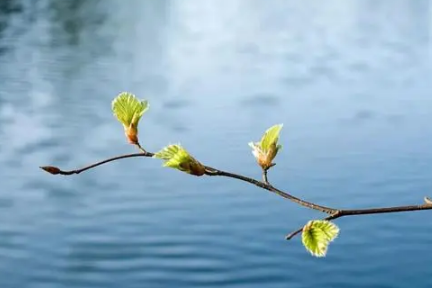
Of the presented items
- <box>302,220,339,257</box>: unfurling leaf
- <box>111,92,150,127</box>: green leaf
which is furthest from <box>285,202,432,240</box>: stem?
<box>111,92,150,127</box>: green leaf

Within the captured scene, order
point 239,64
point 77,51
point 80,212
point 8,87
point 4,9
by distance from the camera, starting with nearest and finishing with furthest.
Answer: point 80,212 < point 8,87 < point 239,64 < point 77,51 < point 4,9

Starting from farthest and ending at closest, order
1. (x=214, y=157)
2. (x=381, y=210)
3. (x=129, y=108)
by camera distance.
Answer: (x=214, y=157) → (x=129, y=108) → (x=381, y=210)

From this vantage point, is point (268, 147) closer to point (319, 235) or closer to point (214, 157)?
point (319, 235)

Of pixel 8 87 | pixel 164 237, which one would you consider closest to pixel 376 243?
pixel 164 237

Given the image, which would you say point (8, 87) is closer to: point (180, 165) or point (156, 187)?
point (156, 187)

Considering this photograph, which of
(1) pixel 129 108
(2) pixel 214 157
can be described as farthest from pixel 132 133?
(2) pixel 214 157

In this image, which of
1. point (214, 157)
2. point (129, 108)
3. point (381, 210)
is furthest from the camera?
point (214, 157)

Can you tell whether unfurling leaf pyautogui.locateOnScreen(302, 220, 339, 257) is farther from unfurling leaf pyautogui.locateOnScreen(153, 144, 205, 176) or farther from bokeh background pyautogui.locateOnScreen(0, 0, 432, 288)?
bokeh background pyautogui.locateOnScreen(0, 0, 432, 288)

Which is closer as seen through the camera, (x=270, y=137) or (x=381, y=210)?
(x=381, y=210)
